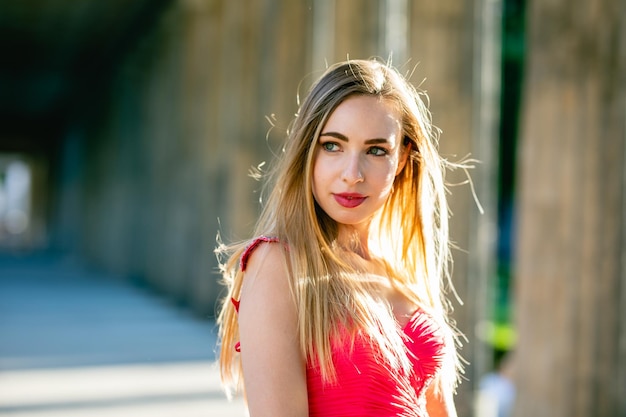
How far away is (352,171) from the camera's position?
Result: 2021 millimetres

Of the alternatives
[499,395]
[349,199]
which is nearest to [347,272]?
[349,199]

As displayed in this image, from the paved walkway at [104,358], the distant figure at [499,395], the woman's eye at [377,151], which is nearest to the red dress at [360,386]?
the woman's eye at [377,151]

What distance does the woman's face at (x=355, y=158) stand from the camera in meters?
2.04

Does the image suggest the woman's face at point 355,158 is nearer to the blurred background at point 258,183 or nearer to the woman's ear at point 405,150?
the woman's ear at point 405,150

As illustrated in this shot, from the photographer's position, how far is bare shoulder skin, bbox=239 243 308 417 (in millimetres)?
1829

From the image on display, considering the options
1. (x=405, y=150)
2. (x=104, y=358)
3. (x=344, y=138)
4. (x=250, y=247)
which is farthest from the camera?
(x=104, y=358)

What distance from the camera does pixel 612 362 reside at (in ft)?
16.4

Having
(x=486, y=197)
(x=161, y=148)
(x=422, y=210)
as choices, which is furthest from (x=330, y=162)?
(x=161, y=148)

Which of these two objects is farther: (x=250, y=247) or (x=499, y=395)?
(x=499, y=395)

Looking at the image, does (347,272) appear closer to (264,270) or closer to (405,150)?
(264,270)

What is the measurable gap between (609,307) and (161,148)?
16063 millimetres

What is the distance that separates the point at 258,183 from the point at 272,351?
444 inches

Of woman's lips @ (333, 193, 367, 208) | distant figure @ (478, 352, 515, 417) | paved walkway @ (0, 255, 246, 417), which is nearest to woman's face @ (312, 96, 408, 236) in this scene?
woman's lips @ (333, 193, 367, 208)

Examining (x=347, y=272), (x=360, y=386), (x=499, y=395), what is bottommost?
(x=499, y=395)
